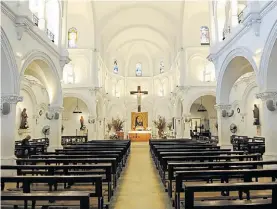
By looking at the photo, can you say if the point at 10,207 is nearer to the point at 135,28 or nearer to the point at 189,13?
the point at 189,13

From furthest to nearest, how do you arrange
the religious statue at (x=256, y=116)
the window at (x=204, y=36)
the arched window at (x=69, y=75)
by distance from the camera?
the arched window at (x=69, y=75) < the window at (x=204, y=36) < the religious statue at (x=256, y=116)

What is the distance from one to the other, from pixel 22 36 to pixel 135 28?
19201mm

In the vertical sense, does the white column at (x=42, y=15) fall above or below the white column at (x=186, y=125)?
above

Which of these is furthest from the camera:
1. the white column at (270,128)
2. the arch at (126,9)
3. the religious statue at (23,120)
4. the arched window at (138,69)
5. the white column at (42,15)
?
the arched window at (138,69)

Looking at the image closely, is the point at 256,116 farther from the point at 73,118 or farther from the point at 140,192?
the point at 73,118

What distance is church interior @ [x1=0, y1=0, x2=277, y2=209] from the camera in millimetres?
5594

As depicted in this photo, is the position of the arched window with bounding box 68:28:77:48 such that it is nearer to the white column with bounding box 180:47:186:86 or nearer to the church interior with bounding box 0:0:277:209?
the church interior with bounding box 0:0:277:209

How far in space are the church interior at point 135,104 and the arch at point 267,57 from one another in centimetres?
4

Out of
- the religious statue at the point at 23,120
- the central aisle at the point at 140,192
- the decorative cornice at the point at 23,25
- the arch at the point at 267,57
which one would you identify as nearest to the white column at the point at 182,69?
the religious statue at the point at 23,120

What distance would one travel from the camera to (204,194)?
20.4ft

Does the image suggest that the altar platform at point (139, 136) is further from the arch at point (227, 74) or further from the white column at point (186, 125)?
the arch at point (227, 74)

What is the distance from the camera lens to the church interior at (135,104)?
5.59 m

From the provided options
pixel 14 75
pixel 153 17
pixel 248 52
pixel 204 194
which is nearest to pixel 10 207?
pixel 204 194

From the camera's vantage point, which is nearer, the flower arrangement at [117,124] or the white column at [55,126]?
the white column at [55,126]
